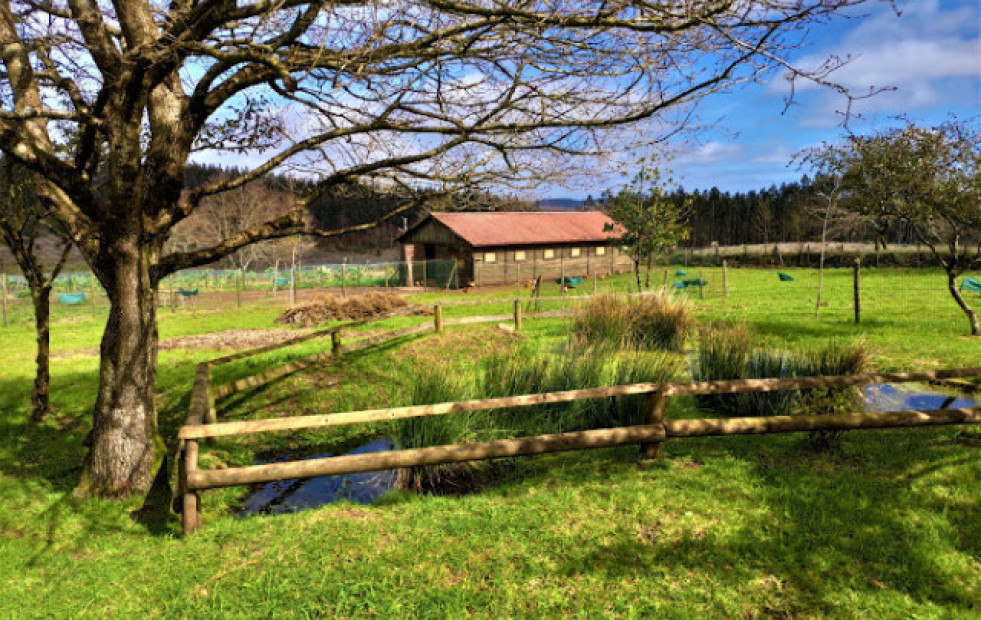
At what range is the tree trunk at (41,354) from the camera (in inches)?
290

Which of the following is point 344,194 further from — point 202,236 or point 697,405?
point 202,236

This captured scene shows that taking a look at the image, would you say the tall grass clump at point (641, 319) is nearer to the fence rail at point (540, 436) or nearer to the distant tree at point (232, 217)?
the fence rail at point (540, 436)

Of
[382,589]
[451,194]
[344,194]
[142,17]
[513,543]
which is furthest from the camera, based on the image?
[344,194]

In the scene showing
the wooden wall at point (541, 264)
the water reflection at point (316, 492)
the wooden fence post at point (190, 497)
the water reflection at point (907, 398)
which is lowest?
the water reflection at point (316, 492)

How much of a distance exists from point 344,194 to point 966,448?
24.8 ft

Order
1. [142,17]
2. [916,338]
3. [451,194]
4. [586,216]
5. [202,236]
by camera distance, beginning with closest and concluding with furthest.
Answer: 1. [142,17]
2. [451,194]
3. [916,338]
4. [202,236]
5. [586,216]

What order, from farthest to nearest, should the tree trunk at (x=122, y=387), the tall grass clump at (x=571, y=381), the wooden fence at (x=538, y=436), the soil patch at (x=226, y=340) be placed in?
the soil patch at (x=226, y=340) < the tall grass clump at (x=571, y=381) < the tree trunk at (x=122, y=387) < the wooden fence at (x=538, y=436)

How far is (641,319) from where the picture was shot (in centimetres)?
1137

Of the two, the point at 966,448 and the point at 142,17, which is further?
the point at 966,448

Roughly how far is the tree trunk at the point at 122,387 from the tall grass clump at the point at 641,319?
295 inches

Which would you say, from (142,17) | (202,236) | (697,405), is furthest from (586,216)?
(142,17)

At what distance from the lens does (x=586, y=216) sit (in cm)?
4047

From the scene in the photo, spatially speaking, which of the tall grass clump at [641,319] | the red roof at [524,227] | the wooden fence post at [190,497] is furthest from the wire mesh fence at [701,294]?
the wooden fence post at [190,497]

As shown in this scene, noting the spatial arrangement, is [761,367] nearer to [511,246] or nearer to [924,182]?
[924,182]
